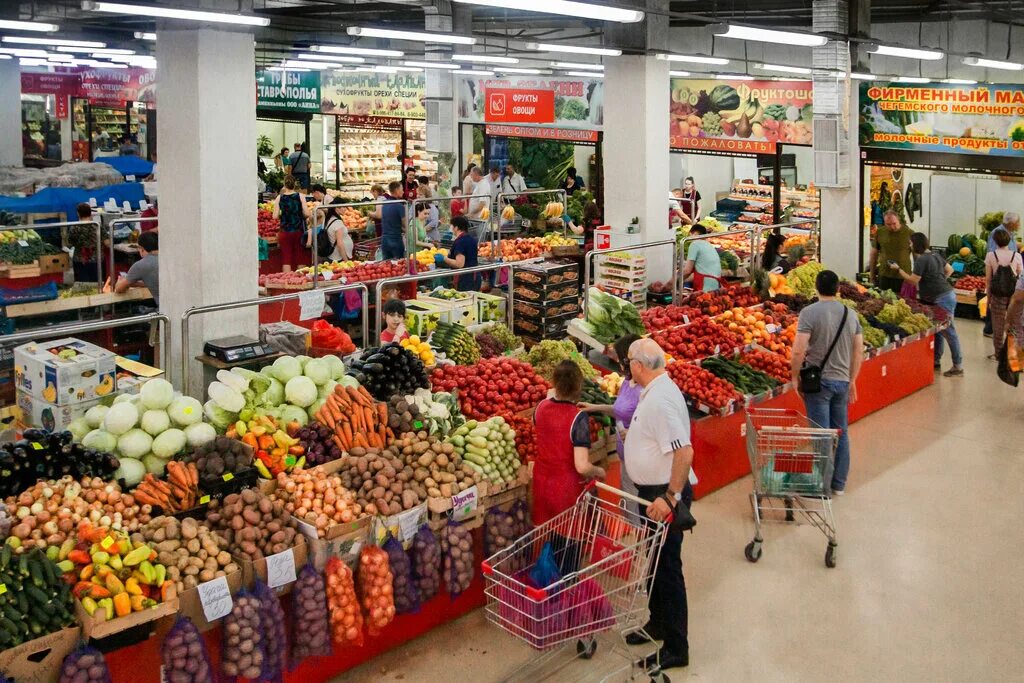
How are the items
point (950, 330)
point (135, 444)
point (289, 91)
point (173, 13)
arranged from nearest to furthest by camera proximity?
point (135, 444)
point (173, 13)
point (950, 330)
point (289, 91)

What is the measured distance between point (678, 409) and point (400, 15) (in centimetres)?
1807

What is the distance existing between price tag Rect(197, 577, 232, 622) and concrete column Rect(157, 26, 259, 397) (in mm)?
3518

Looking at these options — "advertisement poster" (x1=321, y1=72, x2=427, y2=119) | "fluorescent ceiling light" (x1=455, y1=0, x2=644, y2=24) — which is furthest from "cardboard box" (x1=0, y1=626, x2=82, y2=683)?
"advertisement poster" (x1=321, y1=72, x2=427, y2=119)

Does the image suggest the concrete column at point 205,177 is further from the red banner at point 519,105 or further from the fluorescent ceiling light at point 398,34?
the red banner at point 519,105

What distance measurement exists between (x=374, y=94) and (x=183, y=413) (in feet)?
61.5

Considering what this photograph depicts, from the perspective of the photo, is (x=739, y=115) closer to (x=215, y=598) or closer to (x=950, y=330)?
(x=950, y=330)

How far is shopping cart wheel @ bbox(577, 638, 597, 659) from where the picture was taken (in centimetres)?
566

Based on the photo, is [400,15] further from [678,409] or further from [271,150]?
[678,409]

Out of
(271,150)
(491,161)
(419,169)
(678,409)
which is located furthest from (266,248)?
(271,150)

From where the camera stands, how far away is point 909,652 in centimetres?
584

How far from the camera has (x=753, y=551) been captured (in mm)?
6988

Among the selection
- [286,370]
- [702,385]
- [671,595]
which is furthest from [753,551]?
[286,370]

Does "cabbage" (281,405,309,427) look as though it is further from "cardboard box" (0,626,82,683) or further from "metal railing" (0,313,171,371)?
"cardboard box" (0,626,82,683)

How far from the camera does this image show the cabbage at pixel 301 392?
6.43 meters
